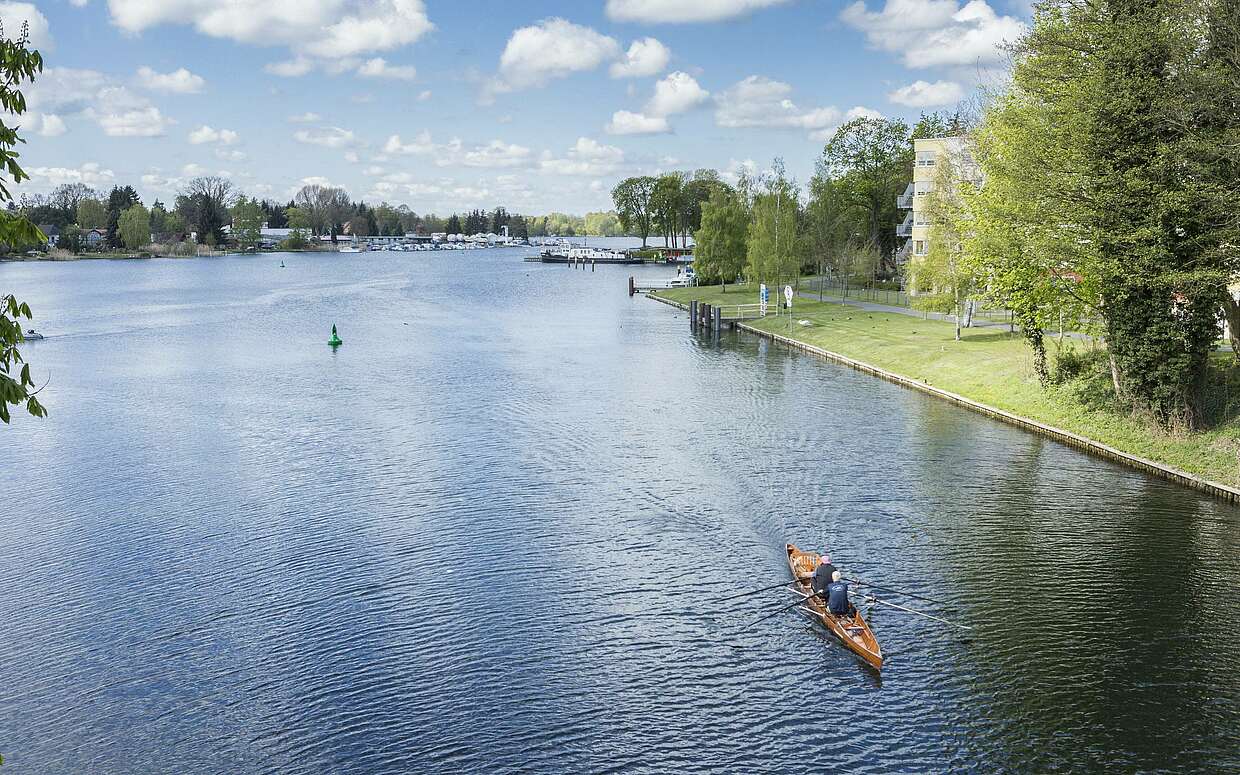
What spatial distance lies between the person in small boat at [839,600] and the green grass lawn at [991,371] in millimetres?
20602

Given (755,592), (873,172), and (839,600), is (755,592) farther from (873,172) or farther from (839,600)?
(873,172)

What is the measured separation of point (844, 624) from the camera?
25.4 metres

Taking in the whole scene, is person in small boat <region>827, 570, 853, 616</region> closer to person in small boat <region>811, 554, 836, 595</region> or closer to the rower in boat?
the rower in boat

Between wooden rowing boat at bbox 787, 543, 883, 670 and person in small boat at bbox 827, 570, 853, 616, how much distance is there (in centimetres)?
13

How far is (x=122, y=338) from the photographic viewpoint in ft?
293

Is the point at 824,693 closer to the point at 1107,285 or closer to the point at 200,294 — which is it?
the point at 1107,285

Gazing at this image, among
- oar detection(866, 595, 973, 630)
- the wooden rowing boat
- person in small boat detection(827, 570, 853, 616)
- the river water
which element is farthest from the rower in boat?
oar detection(866, 595, 973, 630)

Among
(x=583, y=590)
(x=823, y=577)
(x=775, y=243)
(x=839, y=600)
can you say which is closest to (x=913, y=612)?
(x=823, y=577)

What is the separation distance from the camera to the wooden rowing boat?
79.8 feet

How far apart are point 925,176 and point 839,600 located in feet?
282

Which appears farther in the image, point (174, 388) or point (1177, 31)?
point (174, 388)

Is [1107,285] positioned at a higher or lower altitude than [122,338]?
higher

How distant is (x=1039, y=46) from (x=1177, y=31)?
5.87 m

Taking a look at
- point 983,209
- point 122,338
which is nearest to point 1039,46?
point 983,209
